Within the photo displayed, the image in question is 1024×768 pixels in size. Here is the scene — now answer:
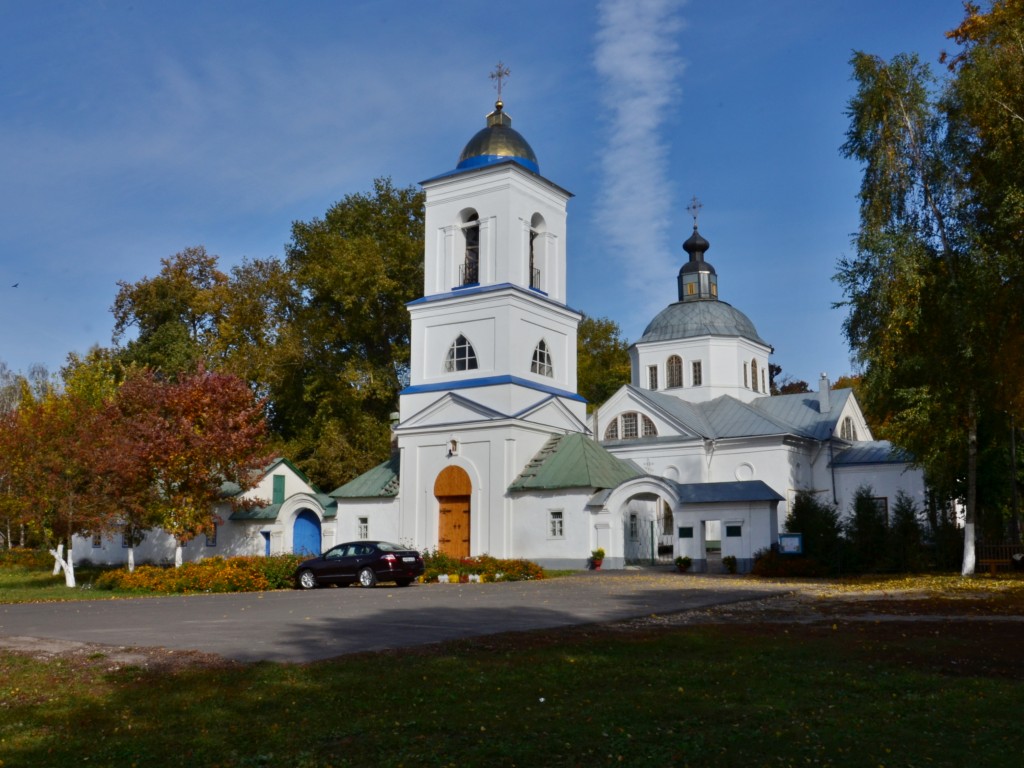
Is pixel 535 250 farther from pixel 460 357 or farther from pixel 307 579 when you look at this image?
pixel 307 579

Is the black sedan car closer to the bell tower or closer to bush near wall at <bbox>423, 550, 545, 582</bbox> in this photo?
bush near wall at <bbox>423, 550, 545, 582</bbox>

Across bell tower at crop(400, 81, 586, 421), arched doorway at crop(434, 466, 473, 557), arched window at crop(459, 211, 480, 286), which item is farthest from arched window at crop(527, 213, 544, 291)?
arched doorway at crop(434, 466, 473, 557)

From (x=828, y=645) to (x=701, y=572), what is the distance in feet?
65.1

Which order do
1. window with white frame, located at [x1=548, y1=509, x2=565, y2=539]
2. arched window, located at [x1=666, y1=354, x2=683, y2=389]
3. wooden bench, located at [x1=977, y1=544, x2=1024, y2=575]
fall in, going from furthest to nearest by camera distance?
1. arched window, located at [x1=666, y1=354, x2=683, y2=389]
2. window with white frame, located at [x1=548, y1=509, x2=565, y2=539]
3. wooden bench, located at [x1=977, y1=544, x2=1024, y2=575]

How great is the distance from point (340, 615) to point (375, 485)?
22240 millimetres

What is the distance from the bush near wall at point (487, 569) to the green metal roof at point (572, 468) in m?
3.99

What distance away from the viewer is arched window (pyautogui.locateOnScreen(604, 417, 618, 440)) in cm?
4478

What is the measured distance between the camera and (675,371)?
48844mm

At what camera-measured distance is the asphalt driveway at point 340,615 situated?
40.0ft

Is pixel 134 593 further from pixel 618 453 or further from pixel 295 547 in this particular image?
pixel 618 453

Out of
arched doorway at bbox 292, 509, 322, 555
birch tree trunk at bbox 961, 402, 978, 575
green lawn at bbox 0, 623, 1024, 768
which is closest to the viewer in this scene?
green lawn at bbox 0, 623, 1024, 768

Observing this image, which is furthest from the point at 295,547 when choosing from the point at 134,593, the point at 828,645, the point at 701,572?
the point at 828,645

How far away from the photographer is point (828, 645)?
11453mm

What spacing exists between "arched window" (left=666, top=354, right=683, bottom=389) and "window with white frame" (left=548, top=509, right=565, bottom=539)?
17091 mm
